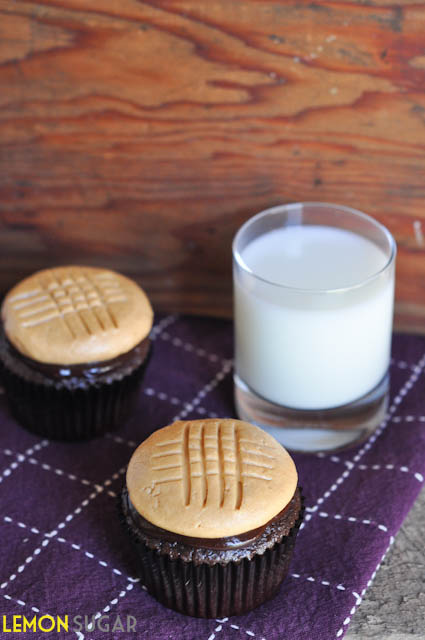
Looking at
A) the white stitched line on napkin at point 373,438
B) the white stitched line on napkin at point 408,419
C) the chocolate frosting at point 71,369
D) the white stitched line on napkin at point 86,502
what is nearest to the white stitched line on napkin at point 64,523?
the white stitched line on napkin at point 86,502

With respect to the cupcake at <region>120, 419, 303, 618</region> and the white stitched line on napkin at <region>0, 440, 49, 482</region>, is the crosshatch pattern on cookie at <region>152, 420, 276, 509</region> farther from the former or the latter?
the white stitched line on napkin at <region>0, 440, 49, 482</region>

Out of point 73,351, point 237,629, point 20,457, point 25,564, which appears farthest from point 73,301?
point 237,629

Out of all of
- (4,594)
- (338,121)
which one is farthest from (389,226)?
(4,594)

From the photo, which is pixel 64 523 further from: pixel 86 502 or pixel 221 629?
pixel 221 629

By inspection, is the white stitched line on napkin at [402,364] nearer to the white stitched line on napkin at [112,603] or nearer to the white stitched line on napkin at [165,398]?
the white stitched line on napkin at [165,398]

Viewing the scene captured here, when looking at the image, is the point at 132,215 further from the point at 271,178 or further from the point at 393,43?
the point at 393,43

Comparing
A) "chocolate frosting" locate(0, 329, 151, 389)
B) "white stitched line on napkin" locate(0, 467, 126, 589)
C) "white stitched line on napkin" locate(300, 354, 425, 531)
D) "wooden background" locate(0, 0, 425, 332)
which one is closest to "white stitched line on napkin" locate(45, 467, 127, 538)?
"white stitched line on napkin" locate(0, 467, 126, 589)
